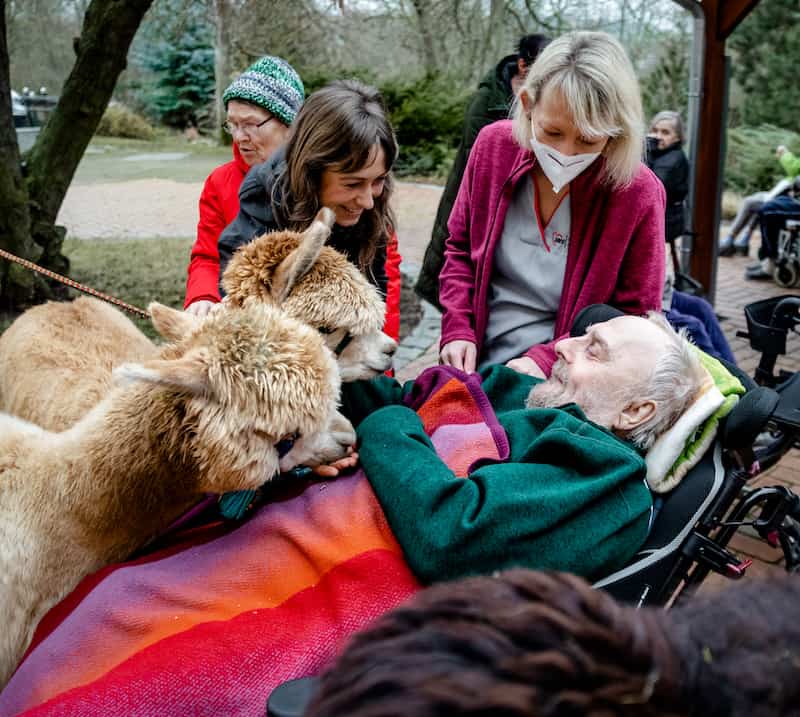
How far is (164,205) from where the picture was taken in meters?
13.9

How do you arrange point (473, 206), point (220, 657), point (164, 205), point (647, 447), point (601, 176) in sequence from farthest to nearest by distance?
1. point (164, 205)
2. point (473, 206)
3. point (601, 176)
4. point (647, 447)
5. point (220, 657)

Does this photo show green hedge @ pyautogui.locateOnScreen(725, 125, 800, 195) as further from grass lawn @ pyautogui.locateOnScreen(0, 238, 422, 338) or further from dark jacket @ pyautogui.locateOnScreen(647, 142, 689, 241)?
grass lawn @ pyautogui.locateOnScreen(0, 238, 422, 338)

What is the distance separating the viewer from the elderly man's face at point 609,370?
7.88ft

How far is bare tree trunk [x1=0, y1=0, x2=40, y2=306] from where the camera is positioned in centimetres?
631

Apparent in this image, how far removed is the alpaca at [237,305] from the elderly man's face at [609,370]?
648mm

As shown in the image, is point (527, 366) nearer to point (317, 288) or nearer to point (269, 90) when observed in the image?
point (317, 288)

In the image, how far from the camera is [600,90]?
253cm

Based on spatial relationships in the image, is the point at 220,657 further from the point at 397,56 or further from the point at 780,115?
the point at 780,115

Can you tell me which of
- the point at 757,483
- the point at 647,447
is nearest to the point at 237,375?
the point at 647,447

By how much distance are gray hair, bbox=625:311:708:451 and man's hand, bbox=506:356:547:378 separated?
19.0 inches

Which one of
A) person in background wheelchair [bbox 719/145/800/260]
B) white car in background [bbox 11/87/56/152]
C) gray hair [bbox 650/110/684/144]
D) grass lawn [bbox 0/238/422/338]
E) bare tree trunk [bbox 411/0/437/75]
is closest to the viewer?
grass lawn [bbox 0/238/422/338]

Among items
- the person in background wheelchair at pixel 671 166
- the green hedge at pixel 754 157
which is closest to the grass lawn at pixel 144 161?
the person in background wheelchair at pixel 671 166

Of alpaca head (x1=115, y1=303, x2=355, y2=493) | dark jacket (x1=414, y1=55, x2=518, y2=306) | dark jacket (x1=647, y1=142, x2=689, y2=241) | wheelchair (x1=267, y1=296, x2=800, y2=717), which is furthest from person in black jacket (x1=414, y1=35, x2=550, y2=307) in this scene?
dark jacket (x1=647, y1=142, x2=689, y2=241)

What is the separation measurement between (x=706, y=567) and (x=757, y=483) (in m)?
2.81
